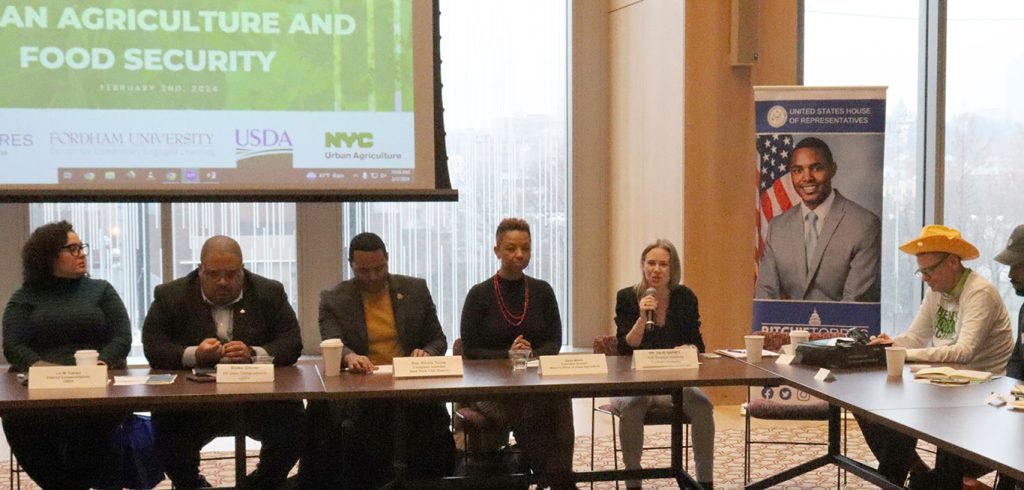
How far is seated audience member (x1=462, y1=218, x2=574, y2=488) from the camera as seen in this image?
4.25 metres

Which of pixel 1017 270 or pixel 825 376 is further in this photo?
pixel 1017 270

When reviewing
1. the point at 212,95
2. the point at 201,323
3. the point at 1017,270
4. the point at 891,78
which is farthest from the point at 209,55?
the point at 891,78

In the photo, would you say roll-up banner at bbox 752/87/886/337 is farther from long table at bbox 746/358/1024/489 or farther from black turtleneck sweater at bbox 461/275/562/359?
black turtleneck sweater at bbox 461/275/562/359

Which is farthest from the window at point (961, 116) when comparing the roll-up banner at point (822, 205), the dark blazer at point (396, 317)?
the dark blazer at point (396, 317)

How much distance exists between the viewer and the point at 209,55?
5.19 m

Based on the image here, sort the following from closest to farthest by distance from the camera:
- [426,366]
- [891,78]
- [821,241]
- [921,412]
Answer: [921,412], [426,366], [821,241], [891,78]

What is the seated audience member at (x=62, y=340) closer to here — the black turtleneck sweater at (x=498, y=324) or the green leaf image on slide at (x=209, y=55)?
the green leaf image on slide at (x=209, y=55)

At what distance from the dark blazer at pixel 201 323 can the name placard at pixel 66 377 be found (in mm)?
446

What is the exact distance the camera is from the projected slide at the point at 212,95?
5.01 meters

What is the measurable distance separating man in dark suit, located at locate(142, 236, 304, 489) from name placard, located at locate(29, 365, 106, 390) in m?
0.41

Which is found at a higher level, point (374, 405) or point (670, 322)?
point (670, 322)

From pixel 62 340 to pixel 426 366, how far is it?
1554mm

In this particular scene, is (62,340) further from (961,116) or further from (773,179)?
(961,116)

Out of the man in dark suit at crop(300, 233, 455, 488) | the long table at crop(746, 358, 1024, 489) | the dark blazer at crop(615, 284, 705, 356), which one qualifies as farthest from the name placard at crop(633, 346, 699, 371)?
the man in dark suit at crop(300, 233, 455, 488)
